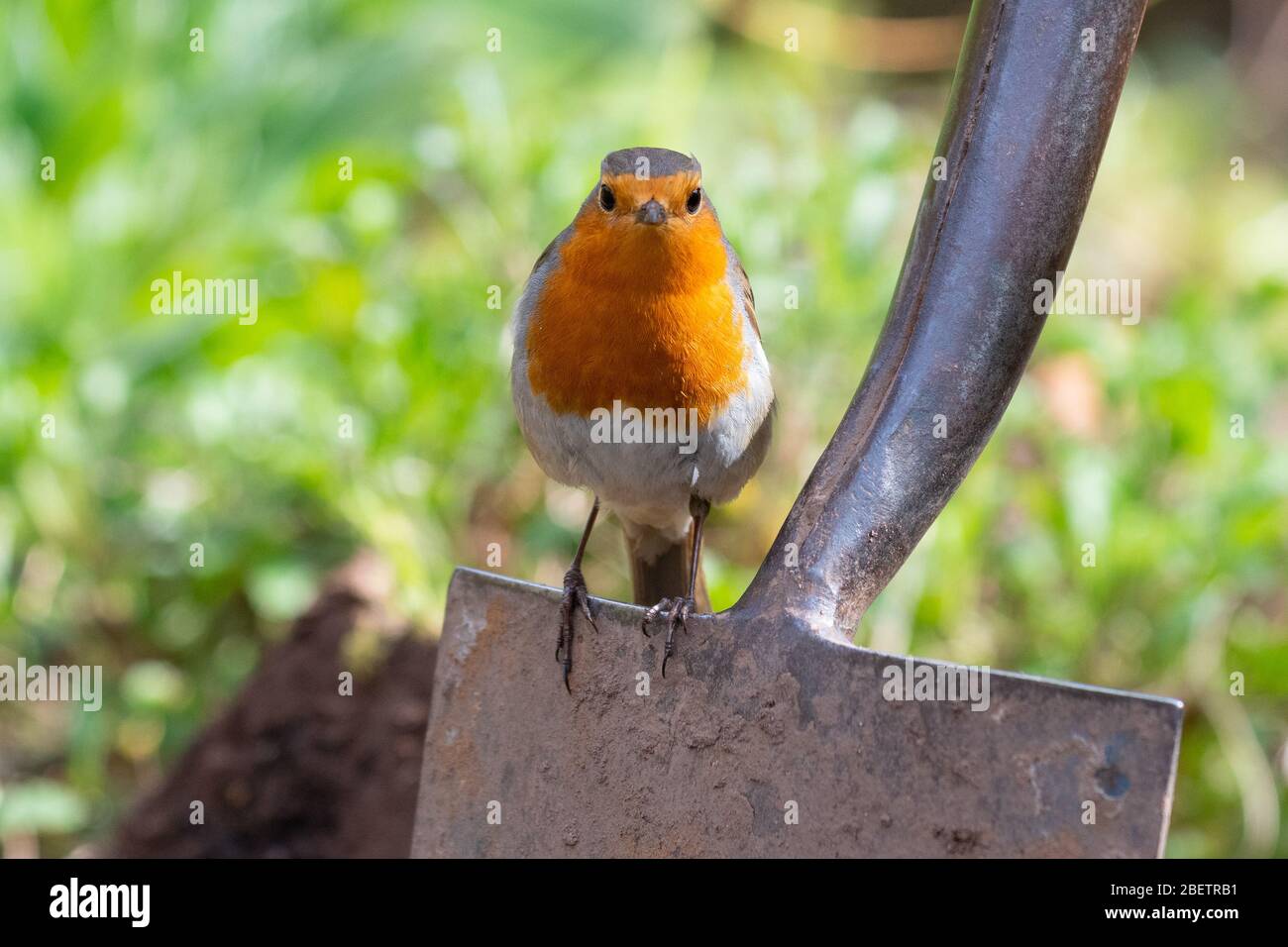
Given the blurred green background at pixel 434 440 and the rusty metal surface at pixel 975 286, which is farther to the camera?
the blurred green background at pixel 434 440

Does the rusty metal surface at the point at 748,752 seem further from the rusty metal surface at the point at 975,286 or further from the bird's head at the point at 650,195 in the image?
the bird's head at the point at 650,195

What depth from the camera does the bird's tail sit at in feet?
9.33

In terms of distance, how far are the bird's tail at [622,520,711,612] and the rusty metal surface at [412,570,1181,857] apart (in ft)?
2.55

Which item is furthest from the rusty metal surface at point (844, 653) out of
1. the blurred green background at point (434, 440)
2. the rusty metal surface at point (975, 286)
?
the blurred green background at point (434, 440)

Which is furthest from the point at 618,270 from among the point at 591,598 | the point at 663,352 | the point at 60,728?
the point at 60,728

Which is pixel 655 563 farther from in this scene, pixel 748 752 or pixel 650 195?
pixel 748 752

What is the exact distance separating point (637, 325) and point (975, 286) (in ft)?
1.85

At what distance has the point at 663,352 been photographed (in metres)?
2.29

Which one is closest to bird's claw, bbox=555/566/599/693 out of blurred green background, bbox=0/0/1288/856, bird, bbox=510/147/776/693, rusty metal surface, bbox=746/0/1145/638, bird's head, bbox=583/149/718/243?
bird, bbox=510/147/776/693

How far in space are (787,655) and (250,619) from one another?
8.12 feet

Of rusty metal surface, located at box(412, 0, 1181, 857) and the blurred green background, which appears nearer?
rusty metal surface, located at box(412, 0, 1181, 857)

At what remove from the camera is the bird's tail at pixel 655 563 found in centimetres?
284

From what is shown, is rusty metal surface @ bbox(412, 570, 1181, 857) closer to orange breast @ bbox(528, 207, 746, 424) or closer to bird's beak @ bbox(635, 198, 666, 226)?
orange breast @ bbox(528, 207, 746, 424)

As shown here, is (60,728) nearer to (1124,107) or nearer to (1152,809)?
(1152,809)
